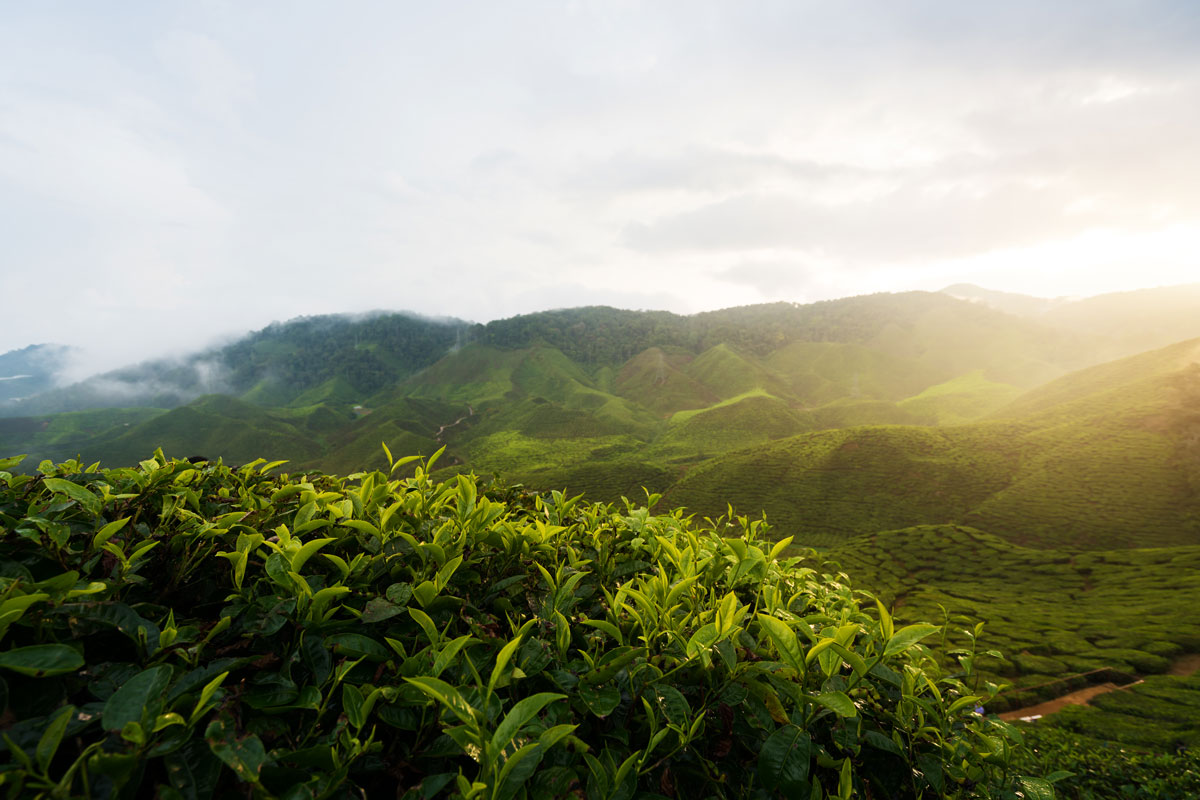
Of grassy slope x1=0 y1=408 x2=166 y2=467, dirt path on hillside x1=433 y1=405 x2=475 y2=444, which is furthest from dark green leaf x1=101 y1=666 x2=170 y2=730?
grassy slope x1=0 y1=408 x2=166 y2=467

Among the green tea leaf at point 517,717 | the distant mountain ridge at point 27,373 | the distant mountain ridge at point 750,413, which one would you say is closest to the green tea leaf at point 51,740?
the green tea leaf at point 517,717

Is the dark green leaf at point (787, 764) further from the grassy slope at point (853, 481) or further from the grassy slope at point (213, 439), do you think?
the grassy slope at point (213, 439)

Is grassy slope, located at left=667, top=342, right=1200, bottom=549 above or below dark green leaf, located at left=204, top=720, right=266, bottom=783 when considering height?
below

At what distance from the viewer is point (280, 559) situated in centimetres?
117

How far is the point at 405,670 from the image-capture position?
106cm

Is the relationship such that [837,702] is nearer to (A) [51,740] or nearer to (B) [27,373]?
(A) [51,740]

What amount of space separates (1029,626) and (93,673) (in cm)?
1248

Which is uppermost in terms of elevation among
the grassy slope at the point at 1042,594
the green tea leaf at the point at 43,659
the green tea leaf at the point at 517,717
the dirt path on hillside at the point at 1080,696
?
the green tea leaf at the point at 43,659

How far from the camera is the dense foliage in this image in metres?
0.82

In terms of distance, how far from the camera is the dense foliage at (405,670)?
82 cm

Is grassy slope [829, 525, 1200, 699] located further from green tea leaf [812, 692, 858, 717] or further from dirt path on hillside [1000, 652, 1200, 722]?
green tea leaf [812, 692, 858, 717]

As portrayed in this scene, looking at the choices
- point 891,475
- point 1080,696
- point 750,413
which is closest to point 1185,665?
point 1080,696

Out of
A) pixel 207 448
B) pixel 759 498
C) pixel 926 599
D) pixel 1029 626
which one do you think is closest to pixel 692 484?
pixel 759 498

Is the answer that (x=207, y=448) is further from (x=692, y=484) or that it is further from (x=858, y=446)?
(x=858, y=446)
